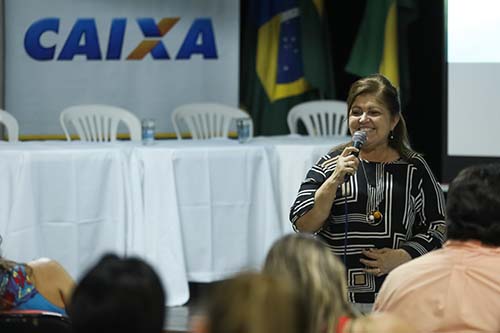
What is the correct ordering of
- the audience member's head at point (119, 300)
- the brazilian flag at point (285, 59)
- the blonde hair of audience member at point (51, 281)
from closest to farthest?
the audience member's head at point (119, 300) < the blonde hair of audience member at point (51, 281) < the brazilian flag at point (285, 59)

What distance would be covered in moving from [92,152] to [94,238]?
45 cm

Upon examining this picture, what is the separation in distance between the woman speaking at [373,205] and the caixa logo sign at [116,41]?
5.03 meters

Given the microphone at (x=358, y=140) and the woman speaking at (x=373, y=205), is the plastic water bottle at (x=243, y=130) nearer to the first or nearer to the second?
the woman speaking at (x=373, y=205)

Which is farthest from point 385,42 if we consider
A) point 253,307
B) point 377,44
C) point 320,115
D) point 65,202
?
point 253,307

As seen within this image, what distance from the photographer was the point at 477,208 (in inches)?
102

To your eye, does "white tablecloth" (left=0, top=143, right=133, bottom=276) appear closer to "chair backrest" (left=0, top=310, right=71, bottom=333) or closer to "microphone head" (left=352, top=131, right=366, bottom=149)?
"microphone head" (left=352, top=131, right=366, bottom=149)

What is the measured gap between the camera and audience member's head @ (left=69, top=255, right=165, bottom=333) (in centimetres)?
169

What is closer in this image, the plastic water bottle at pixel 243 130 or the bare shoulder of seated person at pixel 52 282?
the bare shoulder of seated person at pixel 52 282

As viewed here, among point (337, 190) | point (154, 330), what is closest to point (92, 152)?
point (337, 190)

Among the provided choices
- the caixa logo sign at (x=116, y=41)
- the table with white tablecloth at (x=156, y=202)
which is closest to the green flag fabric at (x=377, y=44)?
the caixa logo sign at (x=116, y=41)

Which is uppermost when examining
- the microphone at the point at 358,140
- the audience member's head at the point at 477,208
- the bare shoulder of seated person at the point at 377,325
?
the microphone at the point at 358,140

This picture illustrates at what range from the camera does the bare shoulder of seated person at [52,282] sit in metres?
2.80

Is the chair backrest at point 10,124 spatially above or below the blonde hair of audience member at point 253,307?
above

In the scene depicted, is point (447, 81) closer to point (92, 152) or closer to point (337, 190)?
point (92, 152)
